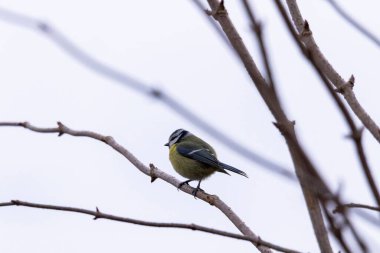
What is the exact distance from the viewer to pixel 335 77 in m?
1.89

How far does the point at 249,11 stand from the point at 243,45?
1.24 feet

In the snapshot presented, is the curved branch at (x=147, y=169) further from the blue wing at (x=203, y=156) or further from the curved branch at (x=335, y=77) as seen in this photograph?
the blue wing at (x=203, y=156)

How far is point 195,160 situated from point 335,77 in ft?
17.1

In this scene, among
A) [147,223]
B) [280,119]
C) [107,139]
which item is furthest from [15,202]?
Answer: [107,139]

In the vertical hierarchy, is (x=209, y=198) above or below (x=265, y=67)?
above

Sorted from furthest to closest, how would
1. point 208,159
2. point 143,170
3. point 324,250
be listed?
point 208,159
point 143,170
point 324,250

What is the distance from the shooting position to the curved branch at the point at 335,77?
157cm

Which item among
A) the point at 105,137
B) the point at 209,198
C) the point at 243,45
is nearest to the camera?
the point at 243,45

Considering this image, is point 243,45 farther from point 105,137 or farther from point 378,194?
point 105,137

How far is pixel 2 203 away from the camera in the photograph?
172 cm

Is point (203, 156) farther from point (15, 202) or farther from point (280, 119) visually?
point (280, 119)

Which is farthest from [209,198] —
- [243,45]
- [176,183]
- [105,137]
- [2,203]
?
[243,45]

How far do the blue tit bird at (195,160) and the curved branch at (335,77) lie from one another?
14.8 feet

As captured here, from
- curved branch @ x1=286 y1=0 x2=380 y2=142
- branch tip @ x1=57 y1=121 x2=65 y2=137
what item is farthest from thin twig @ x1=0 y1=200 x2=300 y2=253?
branch tip @ x1=57 y1=121 x2=65 y2=137
